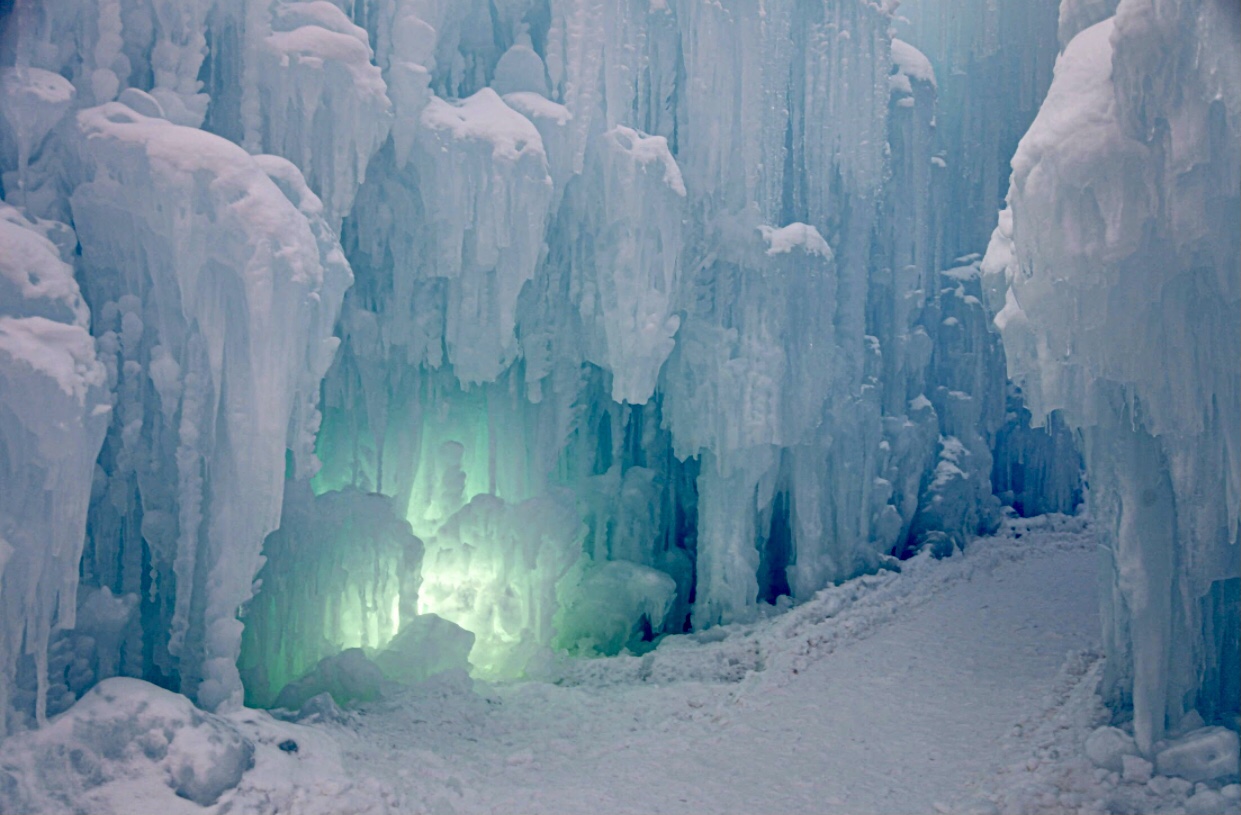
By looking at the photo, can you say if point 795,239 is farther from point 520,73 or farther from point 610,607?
point 610,607

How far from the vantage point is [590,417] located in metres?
13.8

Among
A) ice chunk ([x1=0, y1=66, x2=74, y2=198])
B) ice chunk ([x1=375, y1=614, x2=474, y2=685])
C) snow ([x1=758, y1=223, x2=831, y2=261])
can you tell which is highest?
ice chunk ([x1=0, y1=66, x2=74, y2=198])

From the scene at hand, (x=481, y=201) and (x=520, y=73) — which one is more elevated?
(x=520, y=73)

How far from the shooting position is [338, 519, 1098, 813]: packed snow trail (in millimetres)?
7598

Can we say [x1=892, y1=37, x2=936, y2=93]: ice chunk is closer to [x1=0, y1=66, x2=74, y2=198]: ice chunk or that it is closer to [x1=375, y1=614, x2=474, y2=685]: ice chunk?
[x1=375, y1=614, x2=474, y2=685]: ice chunk

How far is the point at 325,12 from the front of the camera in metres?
8.80

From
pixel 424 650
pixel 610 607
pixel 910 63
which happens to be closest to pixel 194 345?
pixel 424 650

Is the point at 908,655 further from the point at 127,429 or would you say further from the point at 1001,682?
the point at 127,429

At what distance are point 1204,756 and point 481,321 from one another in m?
8.00

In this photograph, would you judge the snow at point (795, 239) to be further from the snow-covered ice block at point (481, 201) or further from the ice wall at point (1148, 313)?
the ice wall at point (1148, 313)

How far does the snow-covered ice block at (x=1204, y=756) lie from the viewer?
265 inches

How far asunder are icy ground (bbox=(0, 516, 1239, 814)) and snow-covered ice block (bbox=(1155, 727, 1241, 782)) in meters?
0.14

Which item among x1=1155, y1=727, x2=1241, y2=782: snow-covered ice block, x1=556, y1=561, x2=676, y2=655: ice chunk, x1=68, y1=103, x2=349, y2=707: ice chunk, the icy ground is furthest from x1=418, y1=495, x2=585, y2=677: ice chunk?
x1=1155, y1=727, x2=1241, y2=782: snow-covered ice block

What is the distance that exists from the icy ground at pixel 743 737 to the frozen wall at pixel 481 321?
904 mm
